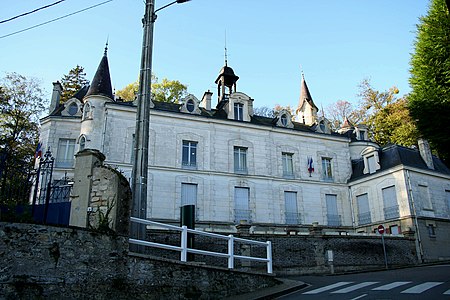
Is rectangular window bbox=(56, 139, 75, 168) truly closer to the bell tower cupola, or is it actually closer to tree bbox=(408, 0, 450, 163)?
the bell tower cupola

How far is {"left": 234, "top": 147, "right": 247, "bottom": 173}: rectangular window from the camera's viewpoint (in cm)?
2423

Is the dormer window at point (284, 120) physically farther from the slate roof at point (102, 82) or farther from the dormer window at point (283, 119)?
the slate roof at point (102, 82)

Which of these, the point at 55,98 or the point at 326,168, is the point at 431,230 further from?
the point at 55,98

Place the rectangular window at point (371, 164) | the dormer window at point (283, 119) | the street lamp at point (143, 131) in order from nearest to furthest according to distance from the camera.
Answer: the street lamp at point (143, 131) → the rectangular window at point (371, 164) → the dormer window at point (283, 119)

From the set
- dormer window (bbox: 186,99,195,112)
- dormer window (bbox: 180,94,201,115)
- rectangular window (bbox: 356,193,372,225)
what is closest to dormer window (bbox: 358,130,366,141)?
rectangular window (bbox: 356,193,372,225)

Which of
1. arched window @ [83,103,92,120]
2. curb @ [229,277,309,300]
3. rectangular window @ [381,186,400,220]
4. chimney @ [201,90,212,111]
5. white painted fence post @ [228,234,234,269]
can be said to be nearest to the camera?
curb @ [229,277,309,300]

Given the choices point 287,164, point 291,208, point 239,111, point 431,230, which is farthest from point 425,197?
point 239,111

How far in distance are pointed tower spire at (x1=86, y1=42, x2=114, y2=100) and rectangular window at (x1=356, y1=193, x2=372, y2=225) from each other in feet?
56.7

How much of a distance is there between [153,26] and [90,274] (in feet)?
19.2

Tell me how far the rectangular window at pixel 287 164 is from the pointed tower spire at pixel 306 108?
8.13m

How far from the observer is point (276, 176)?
24.9m

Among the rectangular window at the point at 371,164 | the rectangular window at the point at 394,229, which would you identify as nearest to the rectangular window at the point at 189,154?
the rectangular window at the point at 371,164

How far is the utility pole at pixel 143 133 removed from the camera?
310 inches

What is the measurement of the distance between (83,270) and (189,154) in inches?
671
